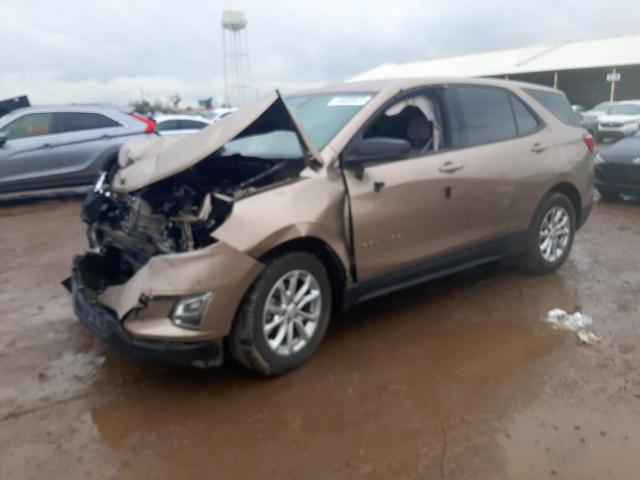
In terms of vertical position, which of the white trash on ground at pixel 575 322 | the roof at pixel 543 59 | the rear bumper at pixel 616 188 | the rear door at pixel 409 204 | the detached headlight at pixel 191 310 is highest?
the roof at pixel 543 59

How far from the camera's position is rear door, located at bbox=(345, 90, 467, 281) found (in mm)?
3863

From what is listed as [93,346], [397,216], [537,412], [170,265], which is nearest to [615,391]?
[537,412]

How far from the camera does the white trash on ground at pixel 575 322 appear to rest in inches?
164

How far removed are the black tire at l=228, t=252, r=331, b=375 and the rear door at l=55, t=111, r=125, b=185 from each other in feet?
23.6

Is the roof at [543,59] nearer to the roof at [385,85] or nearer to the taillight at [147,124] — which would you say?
the taillight at [147,124]

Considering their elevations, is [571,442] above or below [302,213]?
below

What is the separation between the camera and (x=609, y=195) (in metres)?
9.41

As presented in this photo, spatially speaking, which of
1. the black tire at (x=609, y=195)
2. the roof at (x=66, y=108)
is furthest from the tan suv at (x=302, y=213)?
the roof at (x=66, y=108)

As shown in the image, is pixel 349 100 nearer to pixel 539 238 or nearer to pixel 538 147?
pixel 538 147

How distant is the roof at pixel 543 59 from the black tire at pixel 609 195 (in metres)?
21.9

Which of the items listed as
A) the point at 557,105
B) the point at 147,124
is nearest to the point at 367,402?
the point at 557,105

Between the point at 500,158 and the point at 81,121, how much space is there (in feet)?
25.5

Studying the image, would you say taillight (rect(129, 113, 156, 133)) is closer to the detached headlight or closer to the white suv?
the detached headlight

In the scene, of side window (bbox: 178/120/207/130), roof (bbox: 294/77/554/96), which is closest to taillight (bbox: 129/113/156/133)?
side window (bbox: 178/120/207/130)
